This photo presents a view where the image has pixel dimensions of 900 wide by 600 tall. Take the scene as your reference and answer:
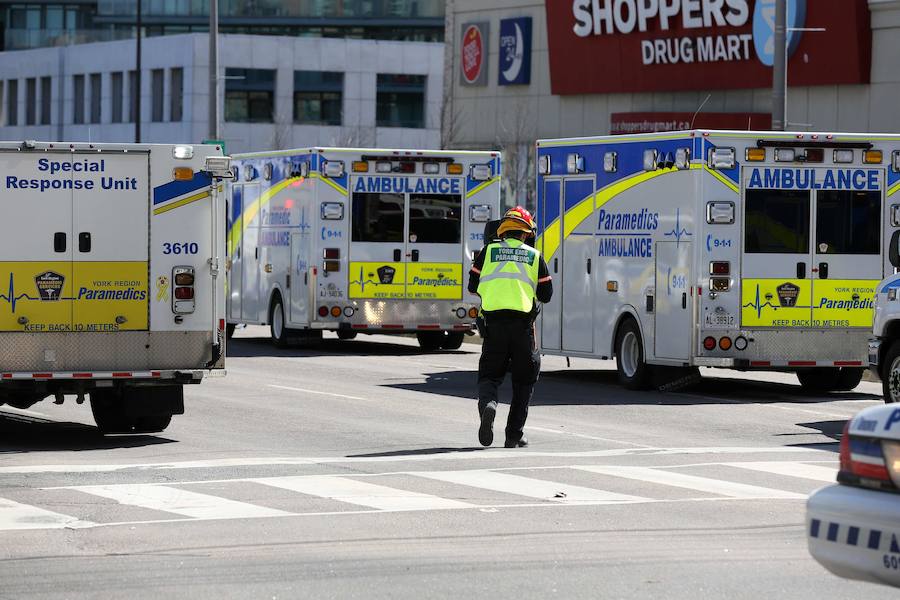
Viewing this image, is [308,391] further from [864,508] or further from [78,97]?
[78,97]

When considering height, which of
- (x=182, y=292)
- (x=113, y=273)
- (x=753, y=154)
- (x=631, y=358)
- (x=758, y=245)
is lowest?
(x=631, y=358)

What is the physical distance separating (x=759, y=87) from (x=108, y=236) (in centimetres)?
2763

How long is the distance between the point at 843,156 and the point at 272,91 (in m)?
61.4

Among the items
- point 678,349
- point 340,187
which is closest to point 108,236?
point 678,349

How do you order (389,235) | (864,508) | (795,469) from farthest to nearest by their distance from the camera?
(389,235)
(795,469)
(864,508)

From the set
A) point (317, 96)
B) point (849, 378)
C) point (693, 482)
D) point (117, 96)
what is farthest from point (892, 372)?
point (117, 96)

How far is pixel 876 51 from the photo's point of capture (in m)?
37.9

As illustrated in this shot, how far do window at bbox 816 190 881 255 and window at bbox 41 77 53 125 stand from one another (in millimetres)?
70138

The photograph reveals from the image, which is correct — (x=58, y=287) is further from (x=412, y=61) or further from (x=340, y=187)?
(x=412, y=61)

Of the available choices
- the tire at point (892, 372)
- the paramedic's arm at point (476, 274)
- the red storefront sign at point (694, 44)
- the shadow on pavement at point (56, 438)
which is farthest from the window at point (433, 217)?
the red storefront sign at point (694, 44)

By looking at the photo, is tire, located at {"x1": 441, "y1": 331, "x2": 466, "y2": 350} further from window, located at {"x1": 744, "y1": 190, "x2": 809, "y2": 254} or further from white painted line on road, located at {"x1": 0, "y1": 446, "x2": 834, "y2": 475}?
white painted line on road, located at {"x1": 0, "y1": 446, "x2": 834, "y2": 475}

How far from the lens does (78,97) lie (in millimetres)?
85188

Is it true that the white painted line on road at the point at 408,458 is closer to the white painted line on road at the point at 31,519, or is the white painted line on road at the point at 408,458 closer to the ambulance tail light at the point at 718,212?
the white painted line on road at the point at 31,519

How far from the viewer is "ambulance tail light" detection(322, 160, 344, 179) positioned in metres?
27.6
